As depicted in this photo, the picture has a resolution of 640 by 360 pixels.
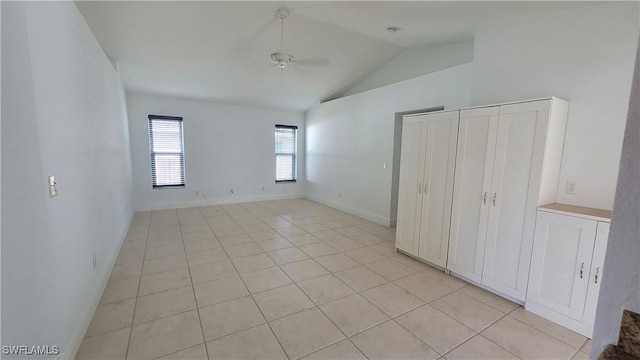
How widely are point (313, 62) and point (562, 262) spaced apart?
4153 mm

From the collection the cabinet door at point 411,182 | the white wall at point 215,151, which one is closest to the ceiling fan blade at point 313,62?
the cabinet door at point 411,182

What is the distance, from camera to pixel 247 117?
657 cm

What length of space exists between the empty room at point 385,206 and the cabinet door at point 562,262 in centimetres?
1

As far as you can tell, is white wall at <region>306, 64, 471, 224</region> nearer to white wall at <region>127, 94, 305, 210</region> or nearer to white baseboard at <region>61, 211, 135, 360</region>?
white wall at <region>127, 94, 305, 210</region>

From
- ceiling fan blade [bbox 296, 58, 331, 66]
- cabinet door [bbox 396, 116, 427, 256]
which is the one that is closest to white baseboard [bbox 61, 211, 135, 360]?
cabinet door [bbox 396, 116, 427, 256]

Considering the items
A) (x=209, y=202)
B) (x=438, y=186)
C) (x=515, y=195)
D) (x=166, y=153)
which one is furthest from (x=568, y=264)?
(x=166, y=153)

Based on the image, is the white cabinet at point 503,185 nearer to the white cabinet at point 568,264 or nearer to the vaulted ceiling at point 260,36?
the white cabinet at point 568,264

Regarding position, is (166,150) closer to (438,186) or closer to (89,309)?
(89,309)

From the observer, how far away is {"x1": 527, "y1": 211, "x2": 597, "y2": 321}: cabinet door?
2.02 m

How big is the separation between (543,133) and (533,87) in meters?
0.69

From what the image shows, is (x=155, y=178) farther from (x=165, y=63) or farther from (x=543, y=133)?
(x=543, y=133)

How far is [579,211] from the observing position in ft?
7.01

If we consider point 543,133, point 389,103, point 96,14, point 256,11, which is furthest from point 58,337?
point 389,103

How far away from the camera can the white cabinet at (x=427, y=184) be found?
2.90 metres
